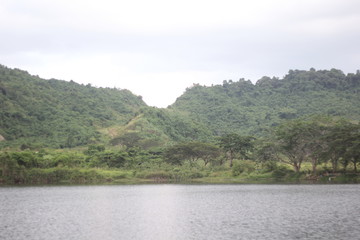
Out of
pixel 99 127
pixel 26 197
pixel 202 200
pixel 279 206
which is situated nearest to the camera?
pixel 279 206

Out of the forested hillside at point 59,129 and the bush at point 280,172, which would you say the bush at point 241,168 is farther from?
the forested hillside at point 59,129

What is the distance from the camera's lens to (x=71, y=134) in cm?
17625

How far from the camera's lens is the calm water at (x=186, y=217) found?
111 ft

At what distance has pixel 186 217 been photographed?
43.4m

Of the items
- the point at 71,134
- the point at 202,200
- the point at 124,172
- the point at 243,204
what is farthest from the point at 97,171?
the point at 71,134

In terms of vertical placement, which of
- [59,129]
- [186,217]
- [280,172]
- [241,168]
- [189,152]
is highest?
[59,129]

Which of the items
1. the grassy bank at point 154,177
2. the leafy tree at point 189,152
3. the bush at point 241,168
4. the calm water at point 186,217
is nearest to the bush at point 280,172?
the grassy bank at point 154,177

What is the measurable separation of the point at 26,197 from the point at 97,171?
137ft

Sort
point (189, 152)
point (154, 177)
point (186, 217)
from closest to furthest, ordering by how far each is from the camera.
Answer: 1. point (186, 217)
2. point (154, 177)
3. point (189, 152)

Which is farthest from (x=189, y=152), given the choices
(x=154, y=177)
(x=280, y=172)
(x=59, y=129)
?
(x=59, y=129)

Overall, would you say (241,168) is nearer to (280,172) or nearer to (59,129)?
(280,172)

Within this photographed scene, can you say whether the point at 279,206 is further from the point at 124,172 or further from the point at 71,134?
the point at 71,134

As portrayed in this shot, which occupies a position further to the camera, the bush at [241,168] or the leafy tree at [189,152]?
the leafy tree at [189,152]

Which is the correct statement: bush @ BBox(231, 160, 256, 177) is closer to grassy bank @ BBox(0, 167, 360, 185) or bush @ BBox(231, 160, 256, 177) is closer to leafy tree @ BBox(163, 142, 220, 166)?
grassy bank @ BBox(0, 167, 360, 185)
